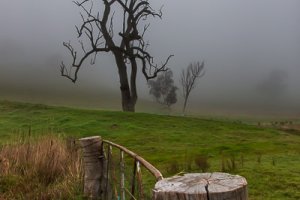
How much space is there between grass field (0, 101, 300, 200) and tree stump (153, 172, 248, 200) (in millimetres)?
6648

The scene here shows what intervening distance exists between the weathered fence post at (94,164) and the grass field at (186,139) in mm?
3208

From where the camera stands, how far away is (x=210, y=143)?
73.0 ft

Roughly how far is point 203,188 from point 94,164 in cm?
635

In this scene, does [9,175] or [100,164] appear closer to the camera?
[100,164]

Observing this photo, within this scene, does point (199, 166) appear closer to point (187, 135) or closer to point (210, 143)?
point (210, 143)

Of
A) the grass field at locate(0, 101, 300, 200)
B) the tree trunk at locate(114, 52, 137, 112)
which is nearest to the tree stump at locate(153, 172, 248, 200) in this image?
the grass field at locate(0, 101, 300, 200)

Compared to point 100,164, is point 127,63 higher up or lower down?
higher up

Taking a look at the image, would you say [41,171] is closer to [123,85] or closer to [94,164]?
[94,164]

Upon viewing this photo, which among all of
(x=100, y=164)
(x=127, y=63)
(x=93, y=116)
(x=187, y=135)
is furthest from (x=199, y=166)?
(x=127, y=63)

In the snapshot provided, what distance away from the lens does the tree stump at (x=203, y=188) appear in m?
2.89

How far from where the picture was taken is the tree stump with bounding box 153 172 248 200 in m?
2.89

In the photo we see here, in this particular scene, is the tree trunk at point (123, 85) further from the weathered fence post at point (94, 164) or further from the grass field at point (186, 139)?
the weathered fence post at point (94, 164)

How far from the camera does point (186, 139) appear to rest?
2358cm

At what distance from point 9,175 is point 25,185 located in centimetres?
62
